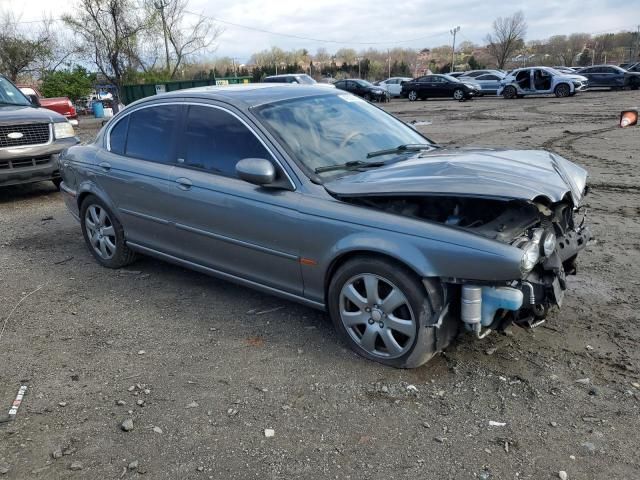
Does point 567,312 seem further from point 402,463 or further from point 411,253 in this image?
point 402,463

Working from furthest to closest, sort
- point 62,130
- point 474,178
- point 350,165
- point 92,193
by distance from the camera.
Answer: point 62,130 < point 92,193 < point 350,165 < point 474,178

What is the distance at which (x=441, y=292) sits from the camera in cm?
320

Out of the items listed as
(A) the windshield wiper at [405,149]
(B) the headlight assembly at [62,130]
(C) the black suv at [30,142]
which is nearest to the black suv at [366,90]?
(B) the headlight assembly at [62,130]

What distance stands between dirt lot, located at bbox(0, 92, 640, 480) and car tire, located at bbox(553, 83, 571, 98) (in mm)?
25089

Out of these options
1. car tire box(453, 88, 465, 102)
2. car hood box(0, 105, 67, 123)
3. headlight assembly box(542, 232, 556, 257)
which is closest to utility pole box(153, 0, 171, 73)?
car tire box(453, 88, 465, 102)

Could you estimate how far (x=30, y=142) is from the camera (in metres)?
8.45

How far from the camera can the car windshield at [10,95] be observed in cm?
925

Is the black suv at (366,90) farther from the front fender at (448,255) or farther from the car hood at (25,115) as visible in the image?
the front fender at (448,255)

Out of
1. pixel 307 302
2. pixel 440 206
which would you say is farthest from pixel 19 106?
pixel 440 206

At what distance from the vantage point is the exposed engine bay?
10.1ft

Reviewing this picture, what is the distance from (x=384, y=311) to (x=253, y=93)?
2068mm

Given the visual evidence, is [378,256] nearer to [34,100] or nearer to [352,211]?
[352,211]

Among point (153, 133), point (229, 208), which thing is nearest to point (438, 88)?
point (153, 133)

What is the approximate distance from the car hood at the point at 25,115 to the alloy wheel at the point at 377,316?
22.9ft
